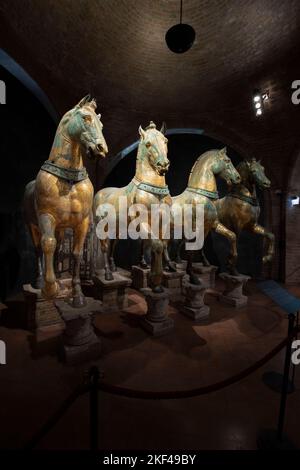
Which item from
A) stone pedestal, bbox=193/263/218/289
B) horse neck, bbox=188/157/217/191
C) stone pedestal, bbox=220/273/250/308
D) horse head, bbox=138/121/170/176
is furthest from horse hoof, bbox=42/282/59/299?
stone pedestal, bbox=193/263/218/289

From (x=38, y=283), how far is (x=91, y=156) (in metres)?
2.41

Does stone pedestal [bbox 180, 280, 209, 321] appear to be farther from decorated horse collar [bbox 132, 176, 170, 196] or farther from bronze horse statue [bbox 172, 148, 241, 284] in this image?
decorated horse collar [bbox 132, 176, 170, 196]

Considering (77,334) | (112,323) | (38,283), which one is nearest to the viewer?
(77,334)

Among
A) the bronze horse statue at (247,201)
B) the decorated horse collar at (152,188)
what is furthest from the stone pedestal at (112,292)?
the bronze horse statue at (247,201)

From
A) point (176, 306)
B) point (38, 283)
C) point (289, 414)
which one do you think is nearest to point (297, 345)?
point (289, 414)

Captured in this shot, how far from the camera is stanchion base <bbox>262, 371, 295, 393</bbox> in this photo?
271 centimetres

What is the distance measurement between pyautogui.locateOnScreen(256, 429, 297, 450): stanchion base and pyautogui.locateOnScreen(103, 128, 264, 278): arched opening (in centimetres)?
671

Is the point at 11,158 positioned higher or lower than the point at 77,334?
higher

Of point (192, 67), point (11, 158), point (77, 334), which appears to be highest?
point (192, 67)

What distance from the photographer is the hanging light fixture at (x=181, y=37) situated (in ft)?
18.0

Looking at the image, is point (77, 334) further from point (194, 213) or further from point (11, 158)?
point (11, 158)

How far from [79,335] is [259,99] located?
7509mm

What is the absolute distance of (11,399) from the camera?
97.4 inches
